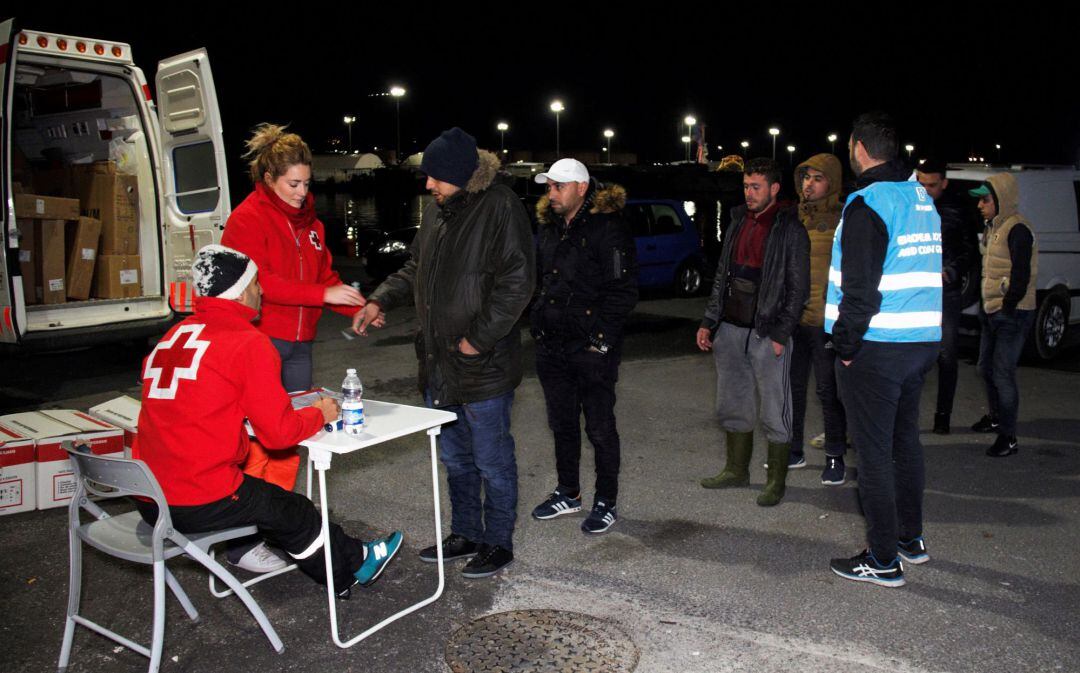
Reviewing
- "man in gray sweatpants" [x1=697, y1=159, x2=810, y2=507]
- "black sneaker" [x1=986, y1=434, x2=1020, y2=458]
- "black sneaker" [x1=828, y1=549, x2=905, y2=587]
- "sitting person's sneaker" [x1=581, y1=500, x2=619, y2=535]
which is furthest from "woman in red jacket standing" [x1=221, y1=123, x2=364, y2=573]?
"black sneaker" [x1=986, y1=434, x2=1020, y2=458]

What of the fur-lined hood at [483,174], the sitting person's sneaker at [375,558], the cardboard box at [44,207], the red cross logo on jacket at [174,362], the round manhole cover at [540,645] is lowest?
the round manhole cover at [540,645]

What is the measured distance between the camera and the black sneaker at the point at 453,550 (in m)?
4.40

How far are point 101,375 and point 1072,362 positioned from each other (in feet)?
31.7

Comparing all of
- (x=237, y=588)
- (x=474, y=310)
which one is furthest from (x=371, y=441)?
(x=474, y=310)

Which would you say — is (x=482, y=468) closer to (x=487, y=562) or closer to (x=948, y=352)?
(x=487, y=562)

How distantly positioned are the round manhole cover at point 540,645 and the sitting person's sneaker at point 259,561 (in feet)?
3.45

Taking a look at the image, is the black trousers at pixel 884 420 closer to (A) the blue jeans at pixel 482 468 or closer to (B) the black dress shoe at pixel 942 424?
(A) the blue jeans at pixel 482 468

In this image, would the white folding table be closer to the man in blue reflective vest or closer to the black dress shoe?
the man in blue reflective vest

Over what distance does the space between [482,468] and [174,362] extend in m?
1.54

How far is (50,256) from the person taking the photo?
26.2ft

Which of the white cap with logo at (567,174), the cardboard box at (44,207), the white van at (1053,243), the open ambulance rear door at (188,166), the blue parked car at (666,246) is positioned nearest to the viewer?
the white cap with logo at (567,174)

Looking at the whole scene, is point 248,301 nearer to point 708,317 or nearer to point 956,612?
point 708,317

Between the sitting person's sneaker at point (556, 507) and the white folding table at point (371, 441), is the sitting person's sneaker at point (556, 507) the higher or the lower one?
the lower one

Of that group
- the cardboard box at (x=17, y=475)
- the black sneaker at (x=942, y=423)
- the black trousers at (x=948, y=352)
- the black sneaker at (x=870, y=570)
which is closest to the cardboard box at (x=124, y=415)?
the cardboard box at (x=17, y=475)
